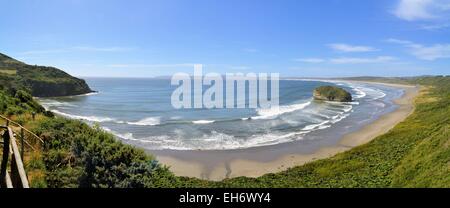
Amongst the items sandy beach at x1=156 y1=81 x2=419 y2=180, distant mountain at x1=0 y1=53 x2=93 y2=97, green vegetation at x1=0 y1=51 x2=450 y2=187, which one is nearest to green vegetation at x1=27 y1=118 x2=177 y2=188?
green vegetation at x1=0 y1=51 x2=450 y2=187

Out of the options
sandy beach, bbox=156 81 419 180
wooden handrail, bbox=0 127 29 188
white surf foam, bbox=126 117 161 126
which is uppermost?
wooden handrail, bbox=0 127 29 188

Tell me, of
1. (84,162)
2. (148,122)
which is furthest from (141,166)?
(148,122)

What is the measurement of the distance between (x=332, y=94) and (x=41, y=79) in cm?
7948

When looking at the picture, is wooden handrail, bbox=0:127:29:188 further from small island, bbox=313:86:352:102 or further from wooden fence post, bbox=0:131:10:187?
small island, bbox=313:86:352:102

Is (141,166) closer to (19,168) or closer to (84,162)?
(84,162)

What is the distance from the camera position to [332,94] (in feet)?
269

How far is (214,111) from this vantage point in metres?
58.9

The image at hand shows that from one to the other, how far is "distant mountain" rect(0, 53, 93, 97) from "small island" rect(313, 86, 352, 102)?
230ft

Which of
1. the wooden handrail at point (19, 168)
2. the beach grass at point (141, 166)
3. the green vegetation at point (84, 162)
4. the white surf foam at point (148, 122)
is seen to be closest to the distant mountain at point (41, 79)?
the white surf foam at point (148, 122)

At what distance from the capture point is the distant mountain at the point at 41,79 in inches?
3760

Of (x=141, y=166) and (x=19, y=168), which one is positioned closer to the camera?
(x=19, y=168)

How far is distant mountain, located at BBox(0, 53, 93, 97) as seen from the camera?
95.5 meters

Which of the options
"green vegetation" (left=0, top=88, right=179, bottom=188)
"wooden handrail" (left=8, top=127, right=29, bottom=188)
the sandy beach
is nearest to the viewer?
"wooden handrail" (left=8, top=127, right=29, bottom=188)
